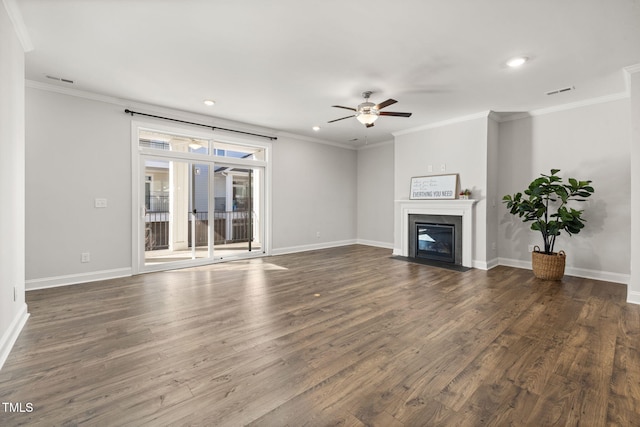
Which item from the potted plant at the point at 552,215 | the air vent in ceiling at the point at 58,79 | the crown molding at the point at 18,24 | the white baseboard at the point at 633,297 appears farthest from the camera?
the potted plant at the point at 552,215

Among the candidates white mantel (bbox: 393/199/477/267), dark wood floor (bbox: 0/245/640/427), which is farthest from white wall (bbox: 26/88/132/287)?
white mantel (bbox: 393/199/477/267)

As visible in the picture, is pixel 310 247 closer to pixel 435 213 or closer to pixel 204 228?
pixel 204 228

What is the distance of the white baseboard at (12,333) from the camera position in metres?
2.13

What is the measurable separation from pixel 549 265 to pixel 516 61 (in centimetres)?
294

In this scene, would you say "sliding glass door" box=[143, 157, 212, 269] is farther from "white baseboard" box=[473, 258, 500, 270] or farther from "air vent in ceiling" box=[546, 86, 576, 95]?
"air vent in ceiling" box=[546, 86, 576, 95]

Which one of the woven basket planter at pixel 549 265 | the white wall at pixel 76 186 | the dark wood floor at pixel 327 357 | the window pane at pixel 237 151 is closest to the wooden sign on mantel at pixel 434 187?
the woven basket planter at pixel 549 265

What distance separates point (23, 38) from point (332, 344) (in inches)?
160

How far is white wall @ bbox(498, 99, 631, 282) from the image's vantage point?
4.27 metres

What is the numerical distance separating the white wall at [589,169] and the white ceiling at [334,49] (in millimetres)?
437

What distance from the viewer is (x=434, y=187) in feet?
19.1

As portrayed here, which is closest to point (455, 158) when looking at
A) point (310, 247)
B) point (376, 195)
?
point (376, 195)

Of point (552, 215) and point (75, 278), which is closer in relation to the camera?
point (75, 278)

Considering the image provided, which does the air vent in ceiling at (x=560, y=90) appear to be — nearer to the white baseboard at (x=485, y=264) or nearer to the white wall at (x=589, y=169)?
the white wall at (x=589, y=169)

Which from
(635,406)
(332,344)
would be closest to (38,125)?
(332,344)
